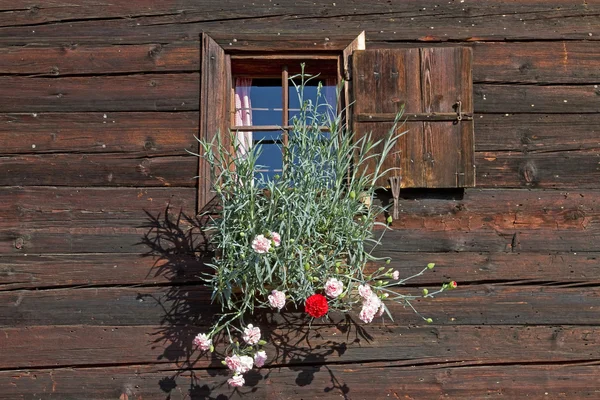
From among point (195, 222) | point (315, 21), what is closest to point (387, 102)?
point (315, 21)

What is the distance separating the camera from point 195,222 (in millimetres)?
3469

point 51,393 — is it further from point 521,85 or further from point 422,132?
point 521,85

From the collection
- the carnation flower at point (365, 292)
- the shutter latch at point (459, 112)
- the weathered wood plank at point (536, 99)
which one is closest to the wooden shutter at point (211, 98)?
the carnation flower at point (365, 292)

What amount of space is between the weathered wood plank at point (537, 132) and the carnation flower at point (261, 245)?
4.16 feet

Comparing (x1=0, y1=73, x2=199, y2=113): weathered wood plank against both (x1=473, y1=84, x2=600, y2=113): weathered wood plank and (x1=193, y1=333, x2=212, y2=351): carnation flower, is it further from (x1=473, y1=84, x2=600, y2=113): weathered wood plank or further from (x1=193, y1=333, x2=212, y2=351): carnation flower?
(x1=473, y1=84, x2=600, y2=113): weathered wood plank

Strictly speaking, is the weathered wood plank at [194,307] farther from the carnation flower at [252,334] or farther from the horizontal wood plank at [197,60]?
the horizontal wood plank at [197,60]

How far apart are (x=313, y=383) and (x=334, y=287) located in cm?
59

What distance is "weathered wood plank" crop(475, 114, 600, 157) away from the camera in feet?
11.7

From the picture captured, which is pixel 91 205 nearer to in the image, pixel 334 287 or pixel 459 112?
pixel 334 287

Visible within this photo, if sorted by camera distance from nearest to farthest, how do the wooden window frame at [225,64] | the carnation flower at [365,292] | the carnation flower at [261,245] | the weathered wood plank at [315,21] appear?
the carnation flower at [261,245], the carnation flower at [365,292], the wooden window frame at [225,64], the weathered wood plank at [315,21]

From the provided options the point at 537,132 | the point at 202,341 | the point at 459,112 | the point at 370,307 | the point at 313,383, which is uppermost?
the point at 459,112

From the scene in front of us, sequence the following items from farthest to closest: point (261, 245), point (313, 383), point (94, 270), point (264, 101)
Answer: point (264, 101) → point (94, 270) → point (313, 383) → point (261, 245)

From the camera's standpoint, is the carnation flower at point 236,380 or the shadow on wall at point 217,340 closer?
the carnation flower at point 236,380

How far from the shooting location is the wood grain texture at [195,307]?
339 centimetres
